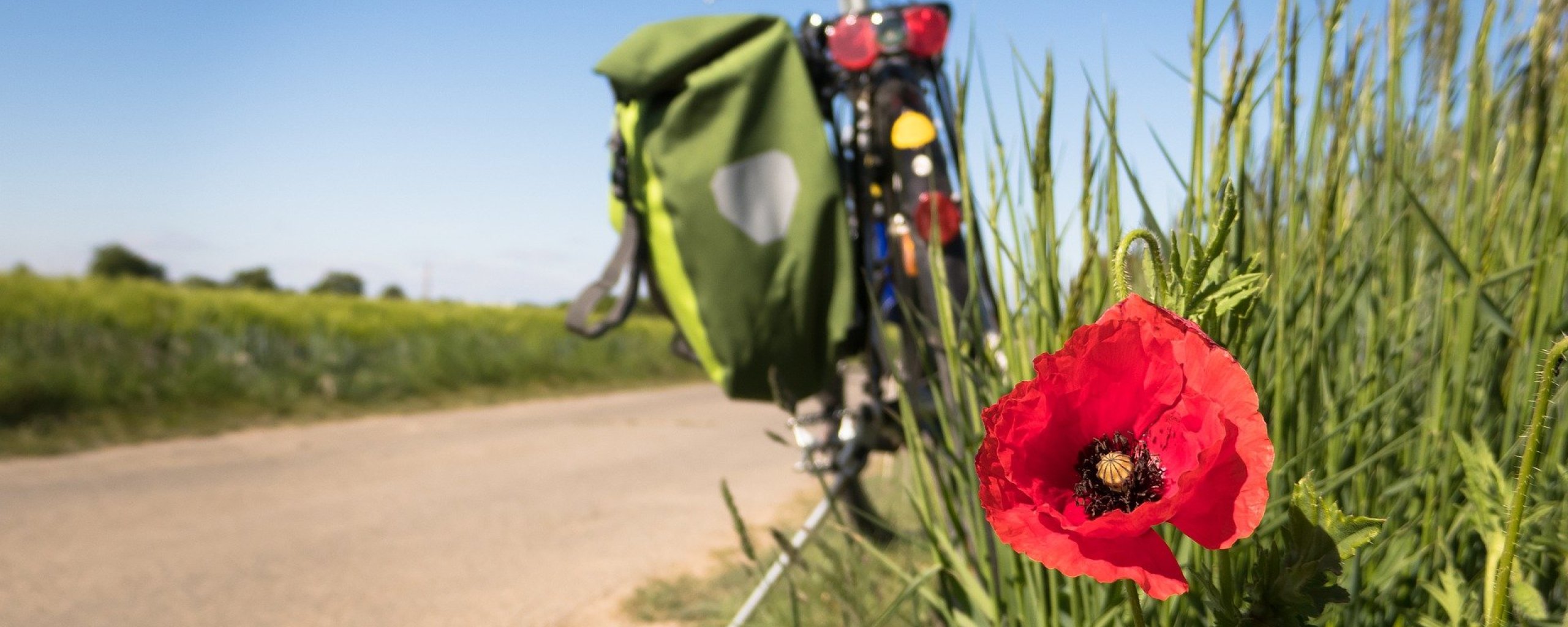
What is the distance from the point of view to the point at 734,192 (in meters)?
1.93

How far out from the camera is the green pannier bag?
6.28 ft

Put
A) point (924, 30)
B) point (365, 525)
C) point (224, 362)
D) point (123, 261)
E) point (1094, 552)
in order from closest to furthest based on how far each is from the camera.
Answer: point (1094, 552), point (924, 30), point (365, 525), point (224, 362), point (123, 261)

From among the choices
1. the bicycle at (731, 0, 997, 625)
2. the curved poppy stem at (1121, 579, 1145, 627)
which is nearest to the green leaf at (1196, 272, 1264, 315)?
the curved poppy stem at (1121, 579, 1145, 627)

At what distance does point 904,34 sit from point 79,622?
7.70 ft

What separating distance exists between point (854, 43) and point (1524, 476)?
170cm

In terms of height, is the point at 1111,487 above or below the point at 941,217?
above

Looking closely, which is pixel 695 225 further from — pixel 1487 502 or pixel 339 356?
pixel 339 356

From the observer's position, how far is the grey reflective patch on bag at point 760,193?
1.92m

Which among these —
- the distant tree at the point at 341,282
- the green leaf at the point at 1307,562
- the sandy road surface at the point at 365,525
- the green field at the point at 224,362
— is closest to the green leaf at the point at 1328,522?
the green leaf at the point at 1307,562

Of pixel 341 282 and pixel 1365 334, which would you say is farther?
pixel 341 282

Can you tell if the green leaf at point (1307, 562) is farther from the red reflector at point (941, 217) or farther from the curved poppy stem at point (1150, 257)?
the red reflector at point (941, 217)

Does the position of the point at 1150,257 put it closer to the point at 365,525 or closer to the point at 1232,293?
the point at 1232,293

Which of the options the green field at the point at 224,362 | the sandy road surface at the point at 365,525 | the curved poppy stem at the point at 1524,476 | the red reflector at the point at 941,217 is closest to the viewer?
the curved poppy stem at the point at 1524,476

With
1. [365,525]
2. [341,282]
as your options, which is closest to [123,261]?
[341,282]
